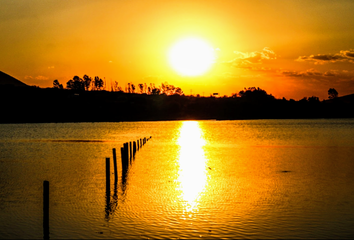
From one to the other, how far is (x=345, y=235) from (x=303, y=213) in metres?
3.14

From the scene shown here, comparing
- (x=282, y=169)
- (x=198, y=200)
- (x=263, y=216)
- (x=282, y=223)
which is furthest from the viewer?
(x=282, y=169)

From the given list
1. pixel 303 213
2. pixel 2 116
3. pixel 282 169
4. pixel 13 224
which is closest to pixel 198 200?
pixel 303 213

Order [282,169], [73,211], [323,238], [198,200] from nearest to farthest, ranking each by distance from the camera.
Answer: [323,238], [73,211], [198,200], [282,169]

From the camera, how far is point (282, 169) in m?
32.8

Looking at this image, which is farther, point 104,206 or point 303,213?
point 104,206

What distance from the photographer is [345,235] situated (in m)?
14.3

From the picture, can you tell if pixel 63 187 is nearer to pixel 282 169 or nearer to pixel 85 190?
pixel 85 190

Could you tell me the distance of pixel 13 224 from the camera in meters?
16.1

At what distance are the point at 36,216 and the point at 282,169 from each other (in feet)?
70.2

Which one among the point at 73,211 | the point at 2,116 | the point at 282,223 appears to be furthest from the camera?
the point at 2,116

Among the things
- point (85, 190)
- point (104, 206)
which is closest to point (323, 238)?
point (104, 206)

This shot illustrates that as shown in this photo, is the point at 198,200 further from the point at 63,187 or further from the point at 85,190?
the point at 63,187

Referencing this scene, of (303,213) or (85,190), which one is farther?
(85,190)

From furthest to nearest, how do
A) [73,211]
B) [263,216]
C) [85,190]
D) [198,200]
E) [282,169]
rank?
[282,169], [85,190], [198,200], [73,211], [263,216]
